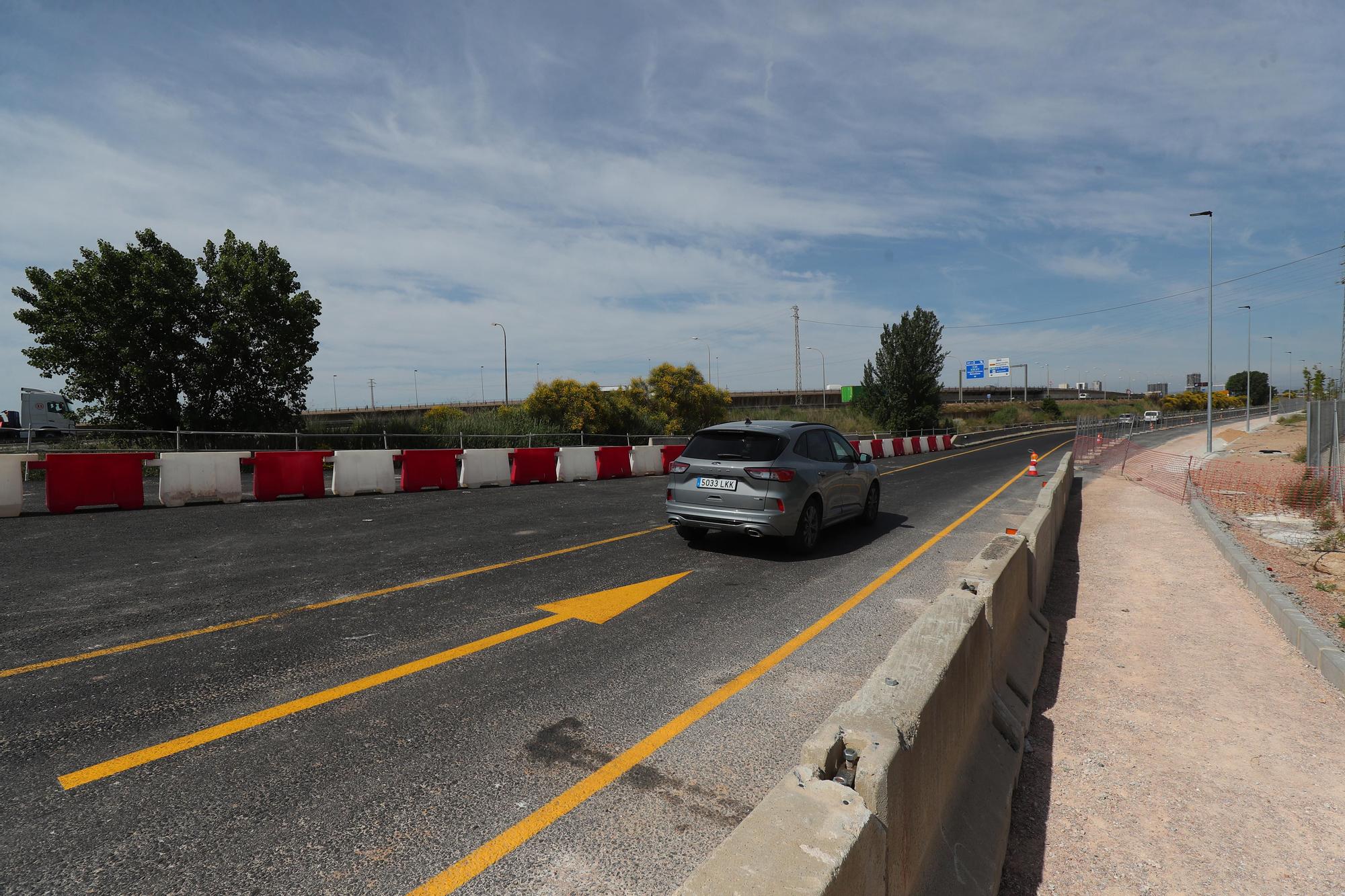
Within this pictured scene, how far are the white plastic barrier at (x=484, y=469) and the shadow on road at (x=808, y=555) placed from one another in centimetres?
728

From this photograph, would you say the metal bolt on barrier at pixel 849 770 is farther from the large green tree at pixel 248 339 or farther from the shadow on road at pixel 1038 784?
the large green tree at pixel 248 339

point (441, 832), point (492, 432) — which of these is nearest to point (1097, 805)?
point (441, 832)

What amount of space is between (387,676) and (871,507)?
7.93 meters

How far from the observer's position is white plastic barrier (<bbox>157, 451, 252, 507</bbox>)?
11.0 meters

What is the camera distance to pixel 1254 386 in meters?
126

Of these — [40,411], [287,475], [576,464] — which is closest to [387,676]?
[287,475]

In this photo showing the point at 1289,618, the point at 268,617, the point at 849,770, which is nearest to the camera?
the point at 849,770

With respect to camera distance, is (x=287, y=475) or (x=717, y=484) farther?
(x=287, y=475)

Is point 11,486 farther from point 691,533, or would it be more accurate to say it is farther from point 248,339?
point 248,339

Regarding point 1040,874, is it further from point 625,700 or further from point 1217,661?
point 1217,661

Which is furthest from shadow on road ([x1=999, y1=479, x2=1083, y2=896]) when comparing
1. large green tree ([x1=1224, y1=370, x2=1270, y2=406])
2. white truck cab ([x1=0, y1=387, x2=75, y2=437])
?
large green tree ([x1=1224, y1=370, x2=1270, y2=406])

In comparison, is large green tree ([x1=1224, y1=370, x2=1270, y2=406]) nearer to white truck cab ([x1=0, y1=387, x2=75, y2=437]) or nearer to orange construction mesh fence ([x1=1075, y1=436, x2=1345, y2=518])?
orange construction mesh fence ([x1=1075, y1=436, x2=1345, y2=518])

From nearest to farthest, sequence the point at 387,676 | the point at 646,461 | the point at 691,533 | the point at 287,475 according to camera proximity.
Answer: the point at 387,676 → the point at 691,533 → the point at 287,475 → the point at 646,461

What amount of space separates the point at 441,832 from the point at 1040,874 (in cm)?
248
